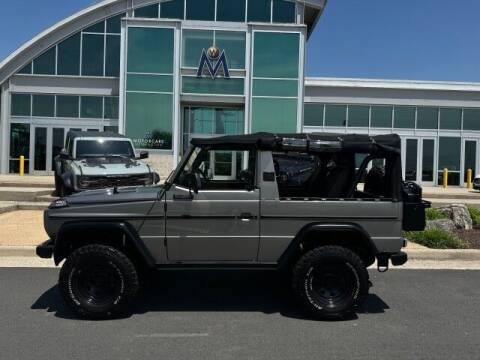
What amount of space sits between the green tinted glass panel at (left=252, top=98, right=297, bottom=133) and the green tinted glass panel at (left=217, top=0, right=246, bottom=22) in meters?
5.17

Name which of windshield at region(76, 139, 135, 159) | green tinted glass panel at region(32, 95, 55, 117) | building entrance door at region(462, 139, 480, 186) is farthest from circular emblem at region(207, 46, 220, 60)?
building entrance door at region(462, 139, 480, 186)

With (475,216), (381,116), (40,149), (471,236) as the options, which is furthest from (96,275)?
(381,116)

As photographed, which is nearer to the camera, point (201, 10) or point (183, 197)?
point (183, 197)

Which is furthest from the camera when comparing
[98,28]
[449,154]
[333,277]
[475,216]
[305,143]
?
[449,154]

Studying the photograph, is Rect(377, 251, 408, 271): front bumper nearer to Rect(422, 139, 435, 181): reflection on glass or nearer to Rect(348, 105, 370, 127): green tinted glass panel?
Rect(348, 105, 370, 127): green tinted glass panel

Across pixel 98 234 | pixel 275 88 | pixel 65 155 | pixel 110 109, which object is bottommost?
pixel 98 234

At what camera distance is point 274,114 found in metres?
24.9

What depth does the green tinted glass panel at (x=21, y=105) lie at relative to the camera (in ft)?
89.4

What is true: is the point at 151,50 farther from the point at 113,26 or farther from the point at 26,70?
the point at 26,70

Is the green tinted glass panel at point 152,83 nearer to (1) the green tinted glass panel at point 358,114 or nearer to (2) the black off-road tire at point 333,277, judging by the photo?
(1) the green tinted glass panel at point 358,114

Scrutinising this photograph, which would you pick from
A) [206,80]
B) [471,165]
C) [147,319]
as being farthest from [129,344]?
[471,165]

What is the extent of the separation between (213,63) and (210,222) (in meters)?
20.5

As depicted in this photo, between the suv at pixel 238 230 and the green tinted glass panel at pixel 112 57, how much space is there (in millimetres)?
23100

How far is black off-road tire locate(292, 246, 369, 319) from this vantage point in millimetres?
5352
